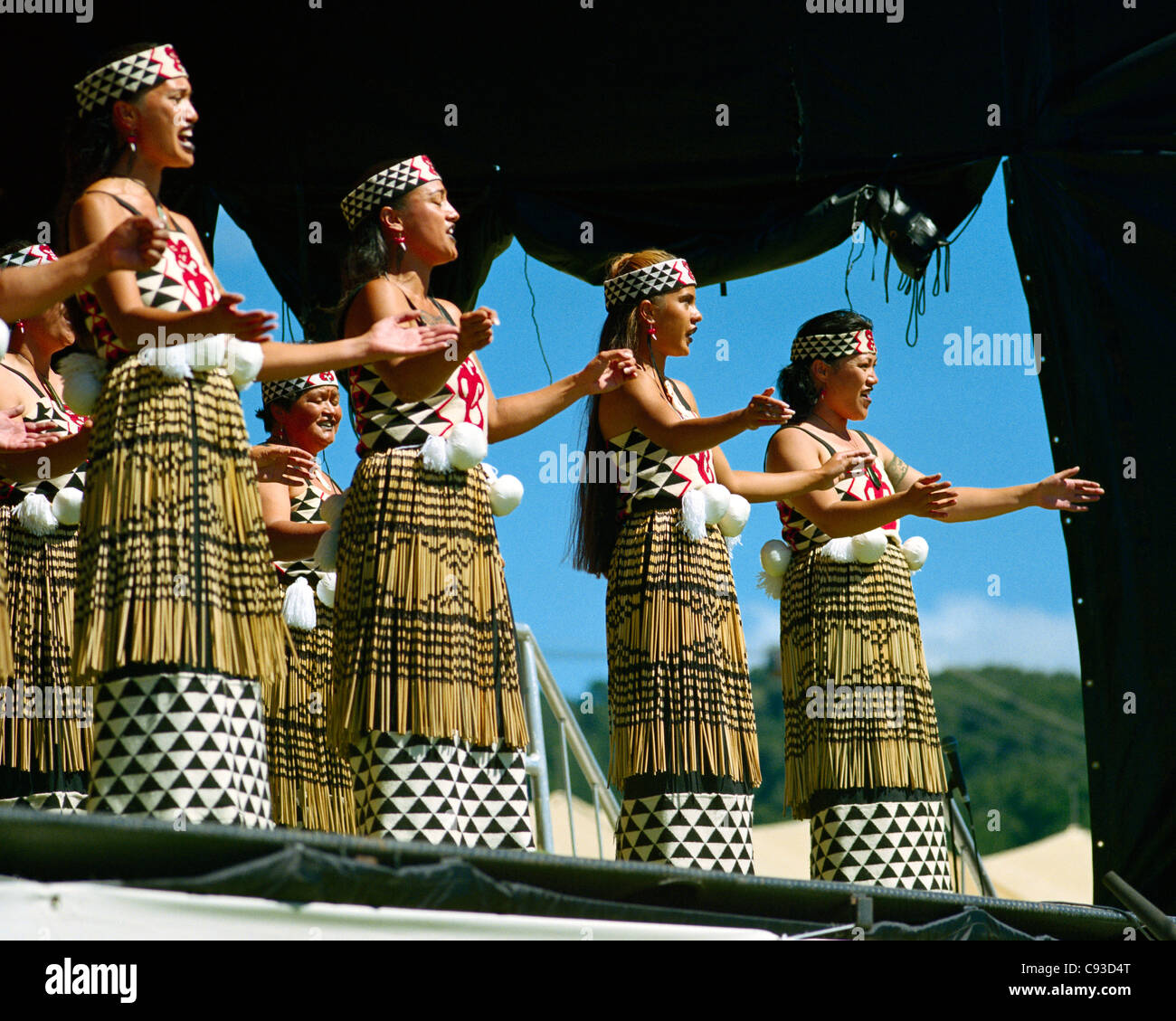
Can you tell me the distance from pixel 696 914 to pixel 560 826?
27.6 feet

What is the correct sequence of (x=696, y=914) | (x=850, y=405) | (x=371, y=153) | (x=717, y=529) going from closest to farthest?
(x=696, y=914)
(x=717, y=529)
(x=850, y=405)
(x=371, y=153)

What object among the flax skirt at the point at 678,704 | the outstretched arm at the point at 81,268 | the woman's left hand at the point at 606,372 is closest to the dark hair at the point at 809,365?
the flax skirt at the point at 678,704

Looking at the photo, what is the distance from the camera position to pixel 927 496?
14.4ft

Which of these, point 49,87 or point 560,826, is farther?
point 560,826

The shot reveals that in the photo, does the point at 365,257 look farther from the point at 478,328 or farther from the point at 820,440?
the point at 820,440

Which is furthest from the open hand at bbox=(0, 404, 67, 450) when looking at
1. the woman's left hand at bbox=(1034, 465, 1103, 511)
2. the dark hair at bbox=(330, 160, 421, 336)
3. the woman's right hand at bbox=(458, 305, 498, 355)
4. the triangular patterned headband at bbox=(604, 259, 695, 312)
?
the woman's left hand at bbox=(1034, 465, 1103, 511)

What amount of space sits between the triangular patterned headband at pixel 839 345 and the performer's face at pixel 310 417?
4.77 ft

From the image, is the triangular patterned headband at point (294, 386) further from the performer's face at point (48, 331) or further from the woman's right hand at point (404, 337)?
the woman's right hand at point (404, 337)

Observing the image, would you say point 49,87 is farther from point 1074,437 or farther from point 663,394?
point 1074,437

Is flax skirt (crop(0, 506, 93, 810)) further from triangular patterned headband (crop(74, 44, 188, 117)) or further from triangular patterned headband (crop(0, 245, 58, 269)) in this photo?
triangular patterned headband (crop(74, 44, 188, 117))

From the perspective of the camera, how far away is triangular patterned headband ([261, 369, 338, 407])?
4.81 m

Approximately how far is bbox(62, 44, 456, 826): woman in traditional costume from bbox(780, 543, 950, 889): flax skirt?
1.78 metres

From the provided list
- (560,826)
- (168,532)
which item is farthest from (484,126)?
(560,826)
